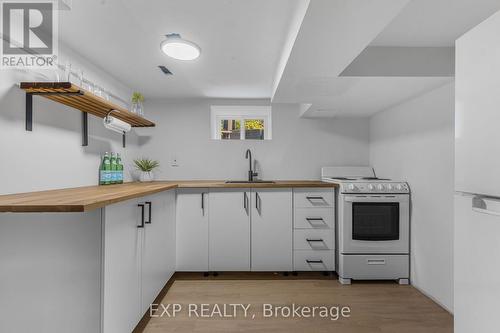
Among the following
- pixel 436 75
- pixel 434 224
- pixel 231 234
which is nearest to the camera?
pixel 436 75

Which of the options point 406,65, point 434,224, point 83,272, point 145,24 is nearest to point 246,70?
point 145,24

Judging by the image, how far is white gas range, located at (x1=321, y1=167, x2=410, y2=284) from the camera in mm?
2580

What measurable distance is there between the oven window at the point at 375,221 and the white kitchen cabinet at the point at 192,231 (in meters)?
A: 1.55

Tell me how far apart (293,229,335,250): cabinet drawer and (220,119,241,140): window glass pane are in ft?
4.97

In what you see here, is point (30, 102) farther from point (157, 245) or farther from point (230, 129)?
point (230, 129)

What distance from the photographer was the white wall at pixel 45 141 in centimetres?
156

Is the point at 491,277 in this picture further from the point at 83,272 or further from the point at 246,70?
the point at 246,70

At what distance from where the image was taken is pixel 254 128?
140 inches

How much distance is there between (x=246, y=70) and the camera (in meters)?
2.44

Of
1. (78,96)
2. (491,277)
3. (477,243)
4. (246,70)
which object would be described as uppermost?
(246,70)

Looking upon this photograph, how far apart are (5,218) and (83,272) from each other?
1.62ft

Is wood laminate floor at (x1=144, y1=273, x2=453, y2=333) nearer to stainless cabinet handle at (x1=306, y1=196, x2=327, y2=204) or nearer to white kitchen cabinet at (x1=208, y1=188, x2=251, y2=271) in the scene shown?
white kitchen cabinet at (x1=208, y1=188, x2=251, y2=271)

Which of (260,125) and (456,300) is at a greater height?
A: (260,125)

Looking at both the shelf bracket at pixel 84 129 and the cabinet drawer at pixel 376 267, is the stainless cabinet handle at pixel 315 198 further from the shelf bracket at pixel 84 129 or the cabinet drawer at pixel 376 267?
the shelf bracket at pixel 84 129
